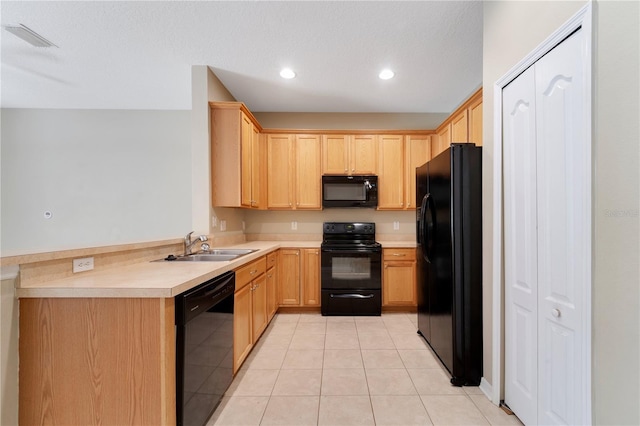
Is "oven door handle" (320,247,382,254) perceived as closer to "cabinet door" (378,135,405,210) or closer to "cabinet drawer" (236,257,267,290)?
"cabinet door" (378,135,405,210)

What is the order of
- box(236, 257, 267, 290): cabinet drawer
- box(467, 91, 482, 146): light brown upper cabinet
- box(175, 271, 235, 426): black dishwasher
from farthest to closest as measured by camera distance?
box(467, 91, 482, 146): light brown upper cabinet < box(236, 257, 267, 290): cabinet drawer < box(175, 271, 235, 426): black dishwasher

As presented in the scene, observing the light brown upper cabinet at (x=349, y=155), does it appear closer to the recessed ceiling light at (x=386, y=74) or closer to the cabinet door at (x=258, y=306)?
the recessed ceiling light at (x=386, y=74)

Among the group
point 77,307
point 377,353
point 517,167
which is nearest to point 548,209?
point 517,167

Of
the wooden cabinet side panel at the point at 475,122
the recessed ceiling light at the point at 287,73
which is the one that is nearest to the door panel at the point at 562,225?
the wooden cabinet side panel at the point at 475,122

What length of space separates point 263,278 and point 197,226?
0.90 m

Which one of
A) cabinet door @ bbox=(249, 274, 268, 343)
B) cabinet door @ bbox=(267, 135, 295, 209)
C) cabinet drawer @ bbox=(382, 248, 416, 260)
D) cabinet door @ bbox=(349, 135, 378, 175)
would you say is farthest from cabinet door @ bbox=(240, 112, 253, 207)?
cabinet drawer @ bbox=(382, 248, 416, 260)

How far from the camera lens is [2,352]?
1.05 meters

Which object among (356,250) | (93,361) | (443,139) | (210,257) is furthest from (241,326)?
(443,139)

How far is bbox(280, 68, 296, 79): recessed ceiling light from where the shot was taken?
2.81m

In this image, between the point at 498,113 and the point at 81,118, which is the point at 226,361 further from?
the point at 81,118

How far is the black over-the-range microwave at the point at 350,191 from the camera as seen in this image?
366 centimetres

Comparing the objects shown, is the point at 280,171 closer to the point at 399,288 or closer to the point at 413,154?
the point at 413,154

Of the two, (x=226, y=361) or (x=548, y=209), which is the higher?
(x=548, y=209)

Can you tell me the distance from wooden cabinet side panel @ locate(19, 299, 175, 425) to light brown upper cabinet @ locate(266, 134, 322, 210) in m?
2.71
